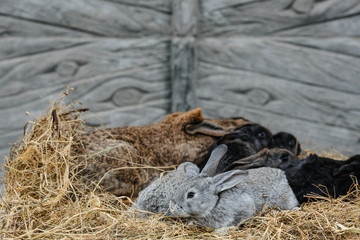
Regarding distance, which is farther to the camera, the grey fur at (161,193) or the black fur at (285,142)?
the black fur at (285,142)

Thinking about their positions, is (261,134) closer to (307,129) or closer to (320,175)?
(320,175)

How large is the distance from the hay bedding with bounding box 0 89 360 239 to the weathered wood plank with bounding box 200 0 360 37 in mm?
1943

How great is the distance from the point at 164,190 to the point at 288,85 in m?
2.40

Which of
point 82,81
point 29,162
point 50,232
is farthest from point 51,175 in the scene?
point 82,81

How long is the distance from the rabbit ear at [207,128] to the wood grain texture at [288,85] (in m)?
1.15

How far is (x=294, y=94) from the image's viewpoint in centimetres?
457

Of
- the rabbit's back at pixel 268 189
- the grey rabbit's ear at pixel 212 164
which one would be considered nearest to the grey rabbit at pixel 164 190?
the grey rabbit's ear at pixel 212 164

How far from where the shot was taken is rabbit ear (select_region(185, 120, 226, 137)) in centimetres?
371

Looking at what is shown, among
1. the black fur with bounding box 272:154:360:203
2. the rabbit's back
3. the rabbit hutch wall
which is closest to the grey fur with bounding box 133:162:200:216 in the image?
the rabbit's back

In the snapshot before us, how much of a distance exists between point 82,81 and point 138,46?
783 mm

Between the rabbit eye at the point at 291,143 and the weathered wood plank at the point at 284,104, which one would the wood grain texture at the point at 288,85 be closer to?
the weathered wood plank at the point at 284,104

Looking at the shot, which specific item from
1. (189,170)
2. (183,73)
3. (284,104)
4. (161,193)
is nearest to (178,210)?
(161,193)

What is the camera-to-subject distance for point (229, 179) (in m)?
2.62

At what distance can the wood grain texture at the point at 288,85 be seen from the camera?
4324mm
